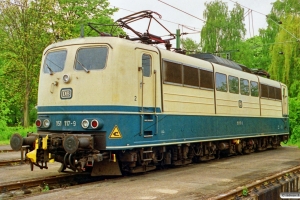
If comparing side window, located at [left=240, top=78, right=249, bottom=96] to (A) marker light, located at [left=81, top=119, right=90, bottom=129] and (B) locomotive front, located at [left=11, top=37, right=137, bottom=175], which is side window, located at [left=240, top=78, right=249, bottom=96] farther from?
(A) marker light, located at [left=81, top=119, right=90, bottom=129]

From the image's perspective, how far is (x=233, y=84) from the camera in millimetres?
16641

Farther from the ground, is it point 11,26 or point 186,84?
point 11,26

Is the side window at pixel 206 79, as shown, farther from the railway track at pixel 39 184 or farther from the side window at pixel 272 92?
the side window at pixel 272 92

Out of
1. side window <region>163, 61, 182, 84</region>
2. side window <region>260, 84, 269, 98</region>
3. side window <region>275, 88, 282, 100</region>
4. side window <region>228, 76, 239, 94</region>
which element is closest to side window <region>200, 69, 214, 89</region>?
side window <region>163, 61, 182, 84</region>

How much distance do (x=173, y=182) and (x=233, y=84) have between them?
731cm

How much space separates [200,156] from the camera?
1485 cm

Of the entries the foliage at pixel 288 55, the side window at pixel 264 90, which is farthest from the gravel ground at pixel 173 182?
the foliage at pixel 288 55

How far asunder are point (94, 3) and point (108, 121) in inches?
999

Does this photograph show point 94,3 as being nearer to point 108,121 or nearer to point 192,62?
point 192,62

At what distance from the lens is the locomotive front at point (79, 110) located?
402 inches

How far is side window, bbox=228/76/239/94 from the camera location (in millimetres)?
16359

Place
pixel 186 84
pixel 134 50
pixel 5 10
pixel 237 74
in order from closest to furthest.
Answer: pixel 134 50, pixel 186 84, pixel 237 74, pixel 5 10

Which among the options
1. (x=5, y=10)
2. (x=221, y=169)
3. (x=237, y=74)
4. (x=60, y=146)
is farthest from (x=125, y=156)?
(x=5, y=10)

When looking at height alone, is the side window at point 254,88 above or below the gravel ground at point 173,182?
above
